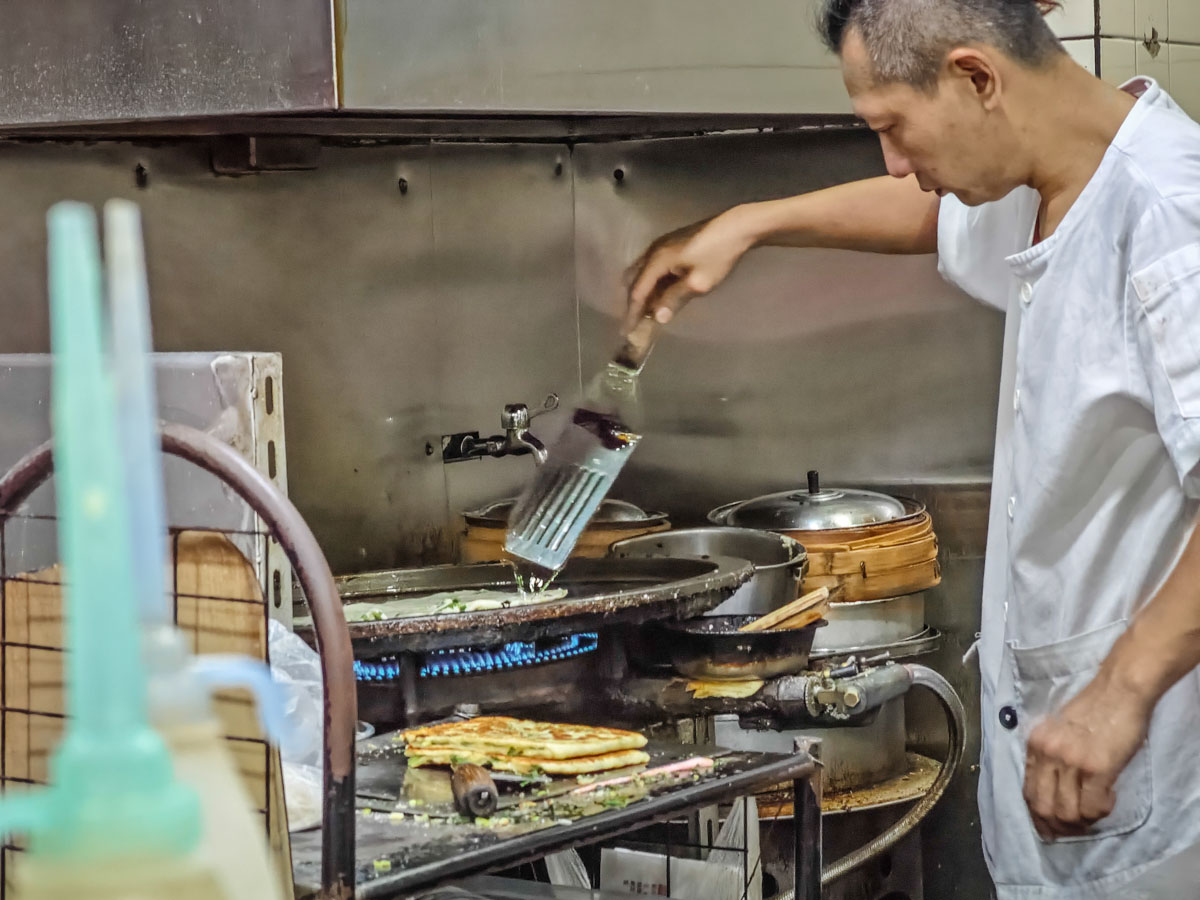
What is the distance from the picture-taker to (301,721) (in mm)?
1469

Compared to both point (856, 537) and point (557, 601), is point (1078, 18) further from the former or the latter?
point (557, 601)

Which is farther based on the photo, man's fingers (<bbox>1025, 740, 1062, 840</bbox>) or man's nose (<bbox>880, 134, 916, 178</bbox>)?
man's nose (<bbox>880, 134, 916, 178</bbox>)

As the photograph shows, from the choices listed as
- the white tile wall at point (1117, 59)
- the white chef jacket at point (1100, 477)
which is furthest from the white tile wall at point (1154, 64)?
the white chef jacket at point (1100, 477)

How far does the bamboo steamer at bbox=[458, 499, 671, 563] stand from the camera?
10.7 ft

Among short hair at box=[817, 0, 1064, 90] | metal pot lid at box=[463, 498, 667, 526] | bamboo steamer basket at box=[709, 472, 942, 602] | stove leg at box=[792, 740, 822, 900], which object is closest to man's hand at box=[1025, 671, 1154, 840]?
stove leg at box=[792, 740, 822, 900]

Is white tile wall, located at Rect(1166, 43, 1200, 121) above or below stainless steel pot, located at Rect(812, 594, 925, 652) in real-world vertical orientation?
above

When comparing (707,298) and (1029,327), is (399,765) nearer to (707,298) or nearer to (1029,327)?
(1029,327)

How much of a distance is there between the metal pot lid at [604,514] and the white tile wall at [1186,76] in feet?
5.35

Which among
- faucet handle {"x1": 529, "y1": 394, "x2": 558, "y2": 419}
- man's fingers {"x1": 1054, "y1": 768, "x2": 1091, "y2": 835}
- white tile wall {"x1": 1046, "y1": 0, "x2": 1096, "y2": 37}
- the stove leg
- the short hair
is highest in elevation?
white tile wall {"x1": 1046, "y1": 0, "x2": 1096, "y2": 37}

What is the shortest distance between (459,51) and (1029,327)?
94cm

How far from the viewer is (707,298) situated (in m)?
3.90

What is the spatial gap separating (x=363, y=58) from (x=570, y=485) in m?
0.86

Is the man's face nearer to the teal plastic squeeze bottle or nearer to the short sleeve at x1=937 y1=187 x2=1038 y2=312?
the short sleeve at x1=937 y1=187 x2=1038 y2=312

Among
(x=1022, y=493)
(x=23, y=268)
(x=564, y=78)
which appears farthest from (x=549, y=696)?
(x=23, y=268)
